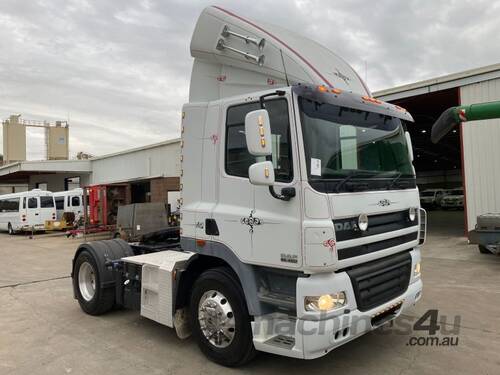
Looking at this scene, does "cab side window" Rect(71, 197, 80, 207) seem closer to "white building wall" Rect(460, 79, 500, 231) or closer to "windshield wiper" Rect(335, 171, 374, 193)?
"white building wall" Rect(460, 79, 500, 231)

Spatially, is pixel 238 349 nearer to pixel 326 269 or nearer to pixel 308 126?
pixel 326 269

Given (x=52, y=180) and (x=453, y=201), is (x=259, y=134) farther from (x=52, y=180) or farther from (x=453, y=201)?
(x=52, y=180)


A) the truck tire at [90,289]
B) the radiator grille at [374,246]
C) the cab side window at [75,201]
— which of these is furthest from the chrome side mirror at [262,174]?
the cab side window at [75,201]

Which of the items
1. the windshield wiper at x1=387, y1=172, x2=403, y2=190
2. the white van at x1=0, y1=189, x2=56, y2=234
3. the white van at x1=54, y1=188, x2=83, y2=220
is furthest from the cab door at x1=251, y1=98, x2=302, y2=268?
the white van at x1=54, y1=188, x2=83, y2=220

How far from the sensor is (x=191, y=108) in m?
4.71

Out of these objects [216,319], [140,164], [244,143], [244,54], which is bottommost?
[216,319]

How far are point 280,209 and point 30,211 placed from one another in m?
23.4

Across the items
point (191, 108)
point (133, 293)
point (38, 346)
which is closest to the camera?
point (191, 108)

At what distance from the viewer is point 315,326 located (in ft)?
11.3

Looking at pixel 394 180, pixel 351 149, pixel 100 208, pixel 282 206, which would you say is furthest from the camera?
pixel 100 208

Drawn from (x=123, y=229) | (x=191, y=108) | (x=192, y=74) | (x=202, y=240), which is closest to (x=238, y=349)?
(x=202, y=240)

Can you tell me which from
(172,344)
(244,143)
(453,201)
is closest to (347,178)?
(244,143)

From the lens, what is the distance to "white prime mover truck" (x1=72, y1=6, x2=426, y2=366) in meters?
3.52

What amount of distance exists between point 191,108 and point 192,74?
0.43 m
